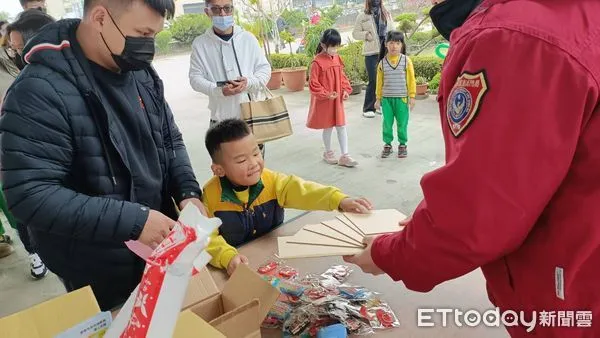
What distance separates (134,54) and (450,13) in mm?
817

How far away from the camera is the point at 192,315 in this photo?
79cm

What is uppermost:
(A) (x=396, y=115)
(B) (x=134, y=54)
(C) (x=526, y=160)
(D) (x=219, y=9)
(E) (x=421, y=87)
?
(D) (x=219, y=9)

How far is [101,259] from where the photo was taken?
48.6 inches

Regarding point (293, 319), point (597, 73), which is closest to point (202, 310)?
point (293, 319)

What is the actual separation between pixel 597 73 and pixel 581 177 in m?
0.14

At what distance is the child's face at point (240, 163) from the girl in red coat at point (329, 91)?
8.48 ft

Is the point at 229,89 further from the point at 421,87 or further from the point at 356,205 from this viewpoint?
the point at 421,87

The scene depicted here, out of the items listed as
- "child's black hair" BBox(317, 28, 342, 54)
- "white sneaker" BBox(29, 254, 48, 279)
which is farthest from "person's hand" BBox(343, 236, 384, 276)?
"child's black hair" BBox(317, 28, 342, 54)

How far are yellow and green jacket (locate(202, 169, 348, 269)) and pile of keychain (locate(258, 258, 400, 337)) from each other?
1.06ft

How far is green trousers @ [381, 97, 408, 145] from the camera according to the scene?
4180mm

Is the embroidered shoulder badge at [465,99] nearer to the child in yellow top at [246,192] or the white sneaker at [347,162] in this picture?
the child in yellow top at [246,192]

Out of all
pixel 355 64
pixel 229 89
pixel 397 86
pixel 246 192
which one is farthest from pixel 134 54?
pixel 355 64

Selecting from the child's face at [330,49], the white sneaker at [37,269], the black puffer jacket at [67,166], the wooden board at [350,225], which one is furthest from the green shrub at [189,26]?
the wooden board at [350,225]

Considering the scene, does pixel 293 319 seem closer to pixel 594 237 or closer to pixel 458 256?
pixel 458 256
